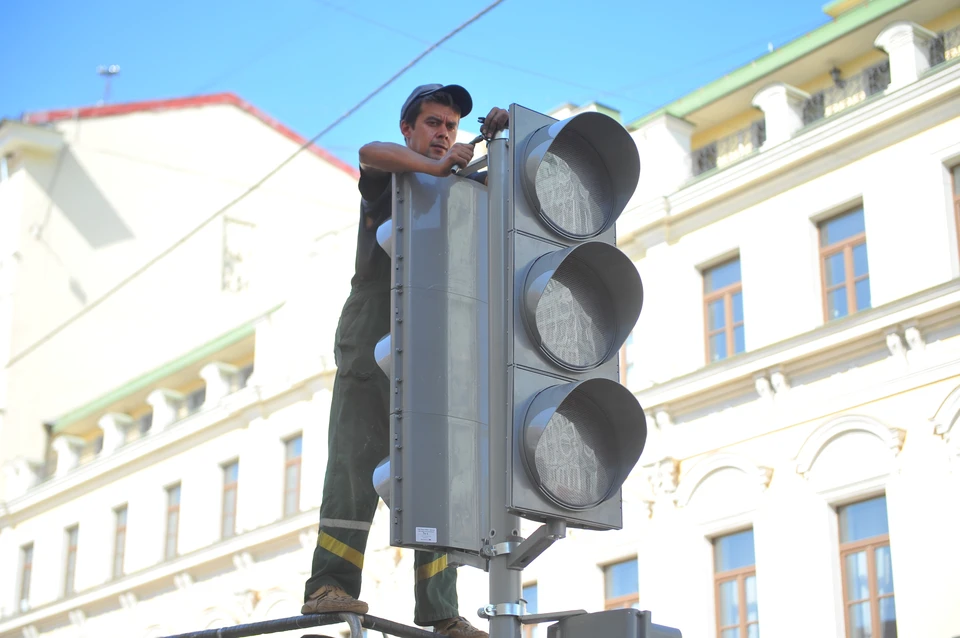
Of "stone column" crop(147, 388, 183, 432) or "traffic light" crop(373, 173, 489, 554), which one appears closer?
"traffic light" crop(373, 173, 489, 554)

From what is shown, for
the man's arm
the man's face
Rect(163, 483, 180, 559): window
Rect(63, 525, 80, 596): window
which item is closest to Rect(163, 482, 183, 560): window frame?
Rect(163, 483, 180, 559): window

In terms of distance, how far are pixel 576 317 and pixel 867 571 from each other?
1759 cm

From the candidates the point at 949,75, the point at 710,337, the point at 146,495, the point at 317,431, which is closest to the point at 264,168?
the point at 146,495

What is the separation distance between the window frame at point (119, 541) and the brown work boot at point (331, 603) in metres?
32.4

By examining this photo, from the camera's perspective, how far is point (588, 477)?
3.86m

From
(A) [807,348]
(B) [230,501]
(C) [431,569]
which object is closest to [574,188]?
(C) [431,569]

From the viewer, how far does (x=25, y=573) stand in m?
39.5

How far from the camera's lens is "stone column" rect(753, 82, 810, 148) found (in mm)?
23672

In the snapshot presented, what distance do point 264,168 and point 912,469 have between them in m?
26.5

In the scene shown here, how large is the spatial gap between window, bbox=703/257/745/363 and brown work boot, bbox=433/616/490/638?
60.6 feet

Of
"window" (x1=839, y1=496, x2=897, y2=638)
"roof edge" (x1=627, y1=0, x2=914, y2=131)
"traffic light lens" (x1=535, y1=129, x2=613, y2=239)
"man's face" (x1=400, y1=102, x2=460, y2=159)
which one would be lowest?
"traffic light lens" (x1=535, y1=129, x2=613, y2=239)

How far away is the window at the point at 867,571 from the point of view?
20.2 meters

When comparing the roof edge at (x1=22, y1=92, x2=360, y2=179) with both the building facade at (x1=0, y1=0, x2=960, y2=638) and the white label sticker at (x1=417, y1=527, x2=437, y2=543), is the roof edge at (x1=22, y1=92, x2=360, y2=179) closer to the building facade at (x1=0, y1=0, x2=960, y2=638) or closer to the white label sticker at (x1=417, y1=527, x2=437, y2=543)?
the building facade at (x1=0, y1=0, x2=960, y2=638)

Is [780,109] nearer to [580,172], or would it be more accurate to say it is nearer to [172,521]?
[172,521]
